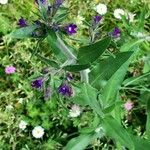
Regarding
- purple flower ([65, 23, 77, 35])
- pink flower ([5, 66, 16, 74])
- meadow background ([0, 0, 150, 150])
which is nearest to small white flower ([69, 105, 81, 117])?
meadow background ([0, 0, 150, 150])

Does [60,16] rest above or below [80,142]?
above

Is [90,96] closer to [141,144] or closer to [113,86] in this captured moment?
[113,86]

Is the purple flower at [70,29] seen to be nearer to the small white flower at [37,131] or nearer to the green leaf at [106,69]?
the green leaf at [106,69]

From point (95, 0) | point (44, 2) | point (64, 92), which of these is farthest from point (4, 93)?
point (44, 2)

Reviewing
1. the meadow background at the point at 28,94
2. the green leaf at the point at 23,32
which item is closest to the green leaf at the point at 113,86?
the green leaf at the point at 23,32

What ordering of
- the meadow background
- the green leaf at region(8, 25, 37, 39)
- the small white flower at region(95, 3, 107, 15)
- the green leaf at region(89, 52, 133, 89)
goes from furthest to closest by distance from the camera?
1. the small white flower at region(95, 3, 107, 15)
2. the meadow background
3. the green leaf at region(89, 52, 133, 89)
4. the green leaf at region(8, 25, 37, 39)

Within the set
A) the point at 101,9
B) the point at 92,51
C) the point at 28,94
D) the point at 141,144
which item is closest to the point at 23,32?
the point at 92,51

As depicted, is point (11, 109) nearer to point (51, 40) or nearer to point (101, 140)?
point (101, 140)

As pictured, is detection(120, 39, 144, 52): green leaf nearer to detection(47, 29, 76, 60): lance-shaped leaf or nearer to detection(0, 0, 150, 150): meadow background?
detection(0, 0, 150, 150): meadow background
